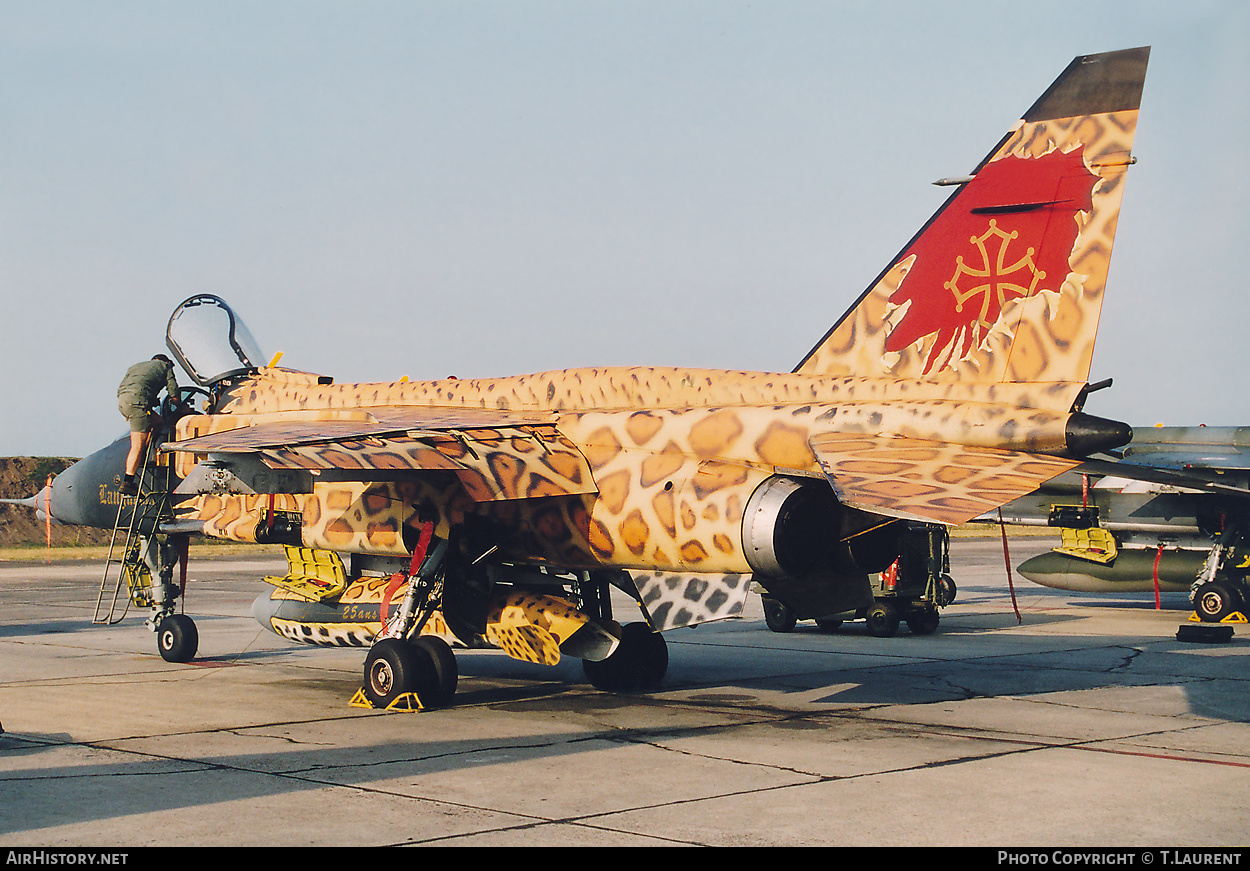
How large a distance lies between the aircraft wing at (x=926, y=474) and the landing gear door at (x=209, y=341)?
7849 millimetres

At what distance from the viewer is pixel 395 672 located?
34.8 ft

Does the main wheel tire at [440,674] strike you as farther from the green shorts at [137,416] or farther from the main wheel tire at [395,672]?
the green shorts at [137,416]

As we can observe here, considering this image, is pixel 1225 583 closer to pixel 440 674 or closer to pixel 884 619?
pixel 884 619

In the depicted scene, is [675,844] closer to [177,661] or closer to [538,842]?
[538,842]

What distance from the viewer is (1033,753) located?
334 inches

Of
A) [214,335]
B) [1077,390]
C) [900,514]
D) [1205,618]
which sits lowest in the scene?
[1205,618]

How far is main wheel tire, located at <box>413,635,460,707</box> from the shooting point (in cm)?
1079

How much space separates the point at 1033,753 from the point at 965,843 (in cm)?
291

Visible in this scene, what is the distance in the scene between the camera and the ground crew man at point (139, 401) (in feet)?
44.5

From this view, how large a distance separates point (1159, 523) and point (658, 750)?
50.1 ft

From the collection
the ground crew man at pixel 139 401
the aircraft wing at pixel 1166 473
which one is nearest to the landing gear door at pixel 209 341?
the ground crew man at pixel 139 401

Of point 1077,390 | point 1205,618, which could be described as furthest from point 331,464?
point 1205,618

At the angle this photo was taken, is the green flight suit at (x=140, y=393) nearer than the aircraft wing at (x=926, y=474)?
No

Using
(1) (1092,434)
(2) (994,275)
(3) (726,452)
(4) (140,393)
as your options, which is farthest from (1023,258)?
(4) (140,393)
